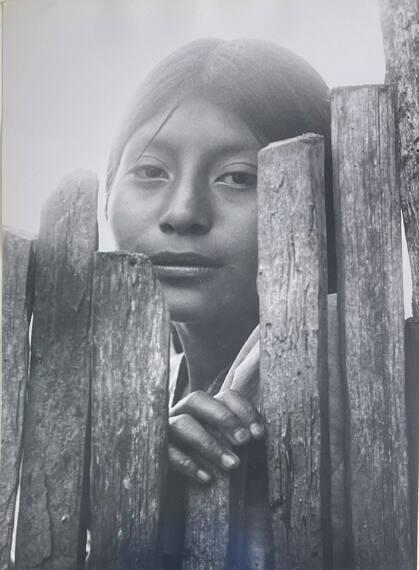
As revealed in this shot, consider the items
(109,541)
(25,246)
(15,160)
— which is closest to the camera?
(109,541)

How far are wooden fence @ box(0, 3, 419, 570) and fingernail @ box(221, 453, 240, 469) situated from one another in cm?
3

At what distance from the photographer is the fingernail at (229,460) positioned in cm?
222

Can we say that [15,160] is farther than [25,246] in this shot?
Yes

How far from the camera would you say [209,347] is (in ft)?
8.00

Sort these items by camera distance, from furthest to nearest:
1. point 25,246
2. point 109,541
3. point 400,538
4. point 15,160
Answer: point 15,160 < point 25,246 < point 109,541 < point 400,538

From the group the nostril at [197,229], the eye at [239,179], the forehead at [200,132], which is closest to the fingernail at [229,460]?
the nostril at [197,229]

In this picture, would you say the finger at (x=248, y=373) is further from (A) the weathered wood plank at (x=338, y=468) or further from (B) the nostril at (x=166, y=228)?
(B) the nostril at (x=166, y=228)

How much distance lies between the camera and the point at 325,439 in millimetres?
2184

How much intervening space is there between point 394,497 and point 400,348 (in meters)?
0.38

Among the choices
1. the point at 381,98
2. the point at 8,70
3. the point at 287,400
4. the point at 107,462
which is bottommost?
the point at 107,462

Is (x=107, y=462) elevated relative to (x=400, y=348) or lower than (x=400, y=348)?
lower

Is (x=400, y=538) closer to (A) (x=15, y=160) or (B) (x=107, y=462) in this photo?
(B) (x=107, y=462)

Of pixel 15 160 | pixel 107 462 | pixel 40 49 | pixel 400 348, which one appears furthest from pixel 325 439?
pixel 40 49

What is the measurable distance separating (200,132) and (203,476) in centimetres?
98
